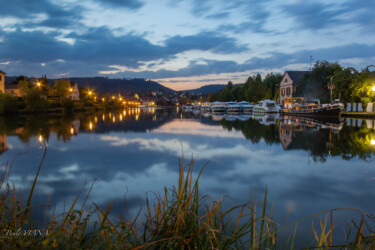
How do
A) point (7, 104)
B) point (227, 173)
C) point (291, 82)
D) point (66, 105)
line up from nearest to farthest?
point (227, 173), point (7, 104), point (291, 82), point (66, 105)

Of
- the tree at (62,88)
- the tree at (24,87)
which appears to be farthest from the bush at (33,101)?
the tree at (62,88)

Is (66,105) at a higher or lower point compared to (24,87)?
lower

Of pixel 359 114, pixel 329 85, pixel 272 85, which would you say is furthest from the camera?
pixel 272 85

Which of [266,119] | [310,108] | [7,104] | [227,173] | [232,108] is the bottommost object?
[227,173]

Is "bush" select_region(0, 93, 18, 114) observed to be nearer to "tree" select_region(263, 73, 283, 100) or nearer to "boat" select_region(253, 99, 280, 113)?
"boat" select_region(253, 99, 280, 113)

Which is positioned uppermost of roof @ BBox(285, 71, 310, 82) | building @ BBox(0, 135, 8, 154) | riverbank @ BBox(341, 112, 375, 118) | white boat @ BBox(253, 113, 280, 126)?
roof @ BBox(285, 71, 310, 82)

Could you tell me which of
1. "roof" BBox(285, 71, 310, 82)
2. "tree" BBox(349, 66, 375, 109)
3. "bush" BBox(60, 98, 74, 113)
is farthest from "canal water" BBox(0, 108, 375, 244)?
"bush" BBox(60, 98, 74, 113)

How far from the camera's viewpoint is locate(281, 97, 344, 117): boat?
113 ft

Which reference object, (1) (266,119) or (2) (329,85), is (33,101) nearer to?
(1) (266,119)

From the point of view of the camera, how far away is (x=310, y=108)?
133ft

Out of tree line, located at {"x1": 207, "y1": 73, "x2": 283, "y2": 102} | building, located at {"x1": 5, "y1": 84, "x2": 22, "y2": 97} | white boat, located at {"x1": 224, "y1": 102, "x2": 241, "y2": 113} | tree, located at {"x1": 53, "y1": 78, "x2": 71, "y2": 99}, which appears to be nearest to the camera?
tree, located at {"x1": 53, "y1": 78, "x2": 71, "y2": 99}

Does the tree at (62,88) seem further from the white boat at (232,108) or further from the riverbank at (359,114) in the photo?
the riverbank at (359,114)

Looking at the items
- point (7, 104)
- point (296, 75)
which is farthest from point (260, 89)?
point (7, 104)

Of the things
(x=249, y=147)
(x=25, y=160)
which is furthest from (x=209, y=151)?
(x=25, y=160)
